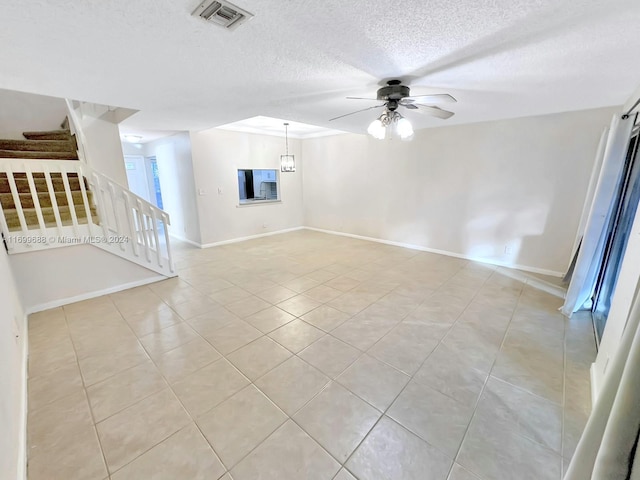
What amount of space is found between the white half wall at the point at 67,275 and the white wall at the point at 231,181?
2.12 m

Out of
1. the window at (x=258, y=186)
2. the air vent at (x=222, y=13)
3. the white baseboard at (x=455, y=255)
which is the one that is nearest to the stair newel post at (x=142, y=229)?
the window at (x=258, y=186)

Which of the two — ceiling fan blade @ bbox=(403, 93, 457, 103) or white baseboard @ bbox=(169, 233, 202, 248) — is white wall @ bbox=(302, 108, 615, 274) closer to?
ceiling fan blade @ bbox=(403, 93, 457, 103)

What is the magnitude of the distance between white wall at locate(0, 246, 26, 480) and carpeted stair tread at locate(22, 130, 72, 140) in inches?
120

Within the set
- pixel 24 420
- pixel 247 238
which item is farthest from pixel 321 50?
pixel 247 238

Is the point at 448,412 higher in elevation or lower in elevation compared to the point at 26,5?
lower

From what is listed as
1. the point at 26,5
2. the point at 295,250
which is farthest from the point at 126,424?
the point at 295,250

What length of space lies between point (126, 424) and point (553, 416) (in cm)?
262

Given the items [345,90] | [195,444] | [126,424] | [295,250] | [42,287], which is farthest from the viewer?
[295,250]

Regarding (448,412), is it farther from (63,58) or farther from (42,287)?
(42,287)

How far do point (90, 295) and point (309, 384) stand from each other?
3071 mm

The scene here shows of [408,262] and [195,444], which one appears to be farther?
[408,262]

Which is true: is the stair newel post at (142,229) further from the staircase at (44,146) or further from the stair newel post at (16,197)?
the staircase at (44,146)

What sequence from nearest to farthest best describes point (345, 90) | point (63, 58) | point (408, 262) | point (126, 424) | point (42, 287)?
point (126, 424), point (63, 58), point (345, 90), point (42, 287), point (408, 262)

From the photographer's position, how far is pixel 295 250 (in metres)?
5.25
